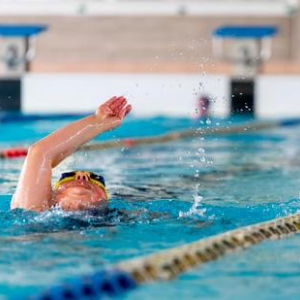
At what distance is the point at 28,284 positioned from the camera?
2.45 meters

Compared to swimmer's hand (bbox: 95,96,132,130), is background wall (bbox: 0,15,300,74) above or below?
above

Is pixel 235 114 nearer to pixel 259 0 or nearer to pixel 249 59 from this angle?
pixel 249 59

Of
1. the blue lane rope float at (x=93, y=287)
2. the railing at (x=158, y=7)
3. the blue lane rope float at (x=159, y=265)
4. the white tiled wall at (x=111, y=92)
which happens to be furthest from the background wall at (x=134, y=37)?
the blue lane rope float at (x=93, y=287)

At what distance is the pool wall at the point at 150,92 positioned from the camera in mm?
11289

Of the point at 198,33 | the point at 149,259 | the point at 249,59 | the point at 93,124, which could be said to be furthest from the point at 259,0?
the point at 149,259

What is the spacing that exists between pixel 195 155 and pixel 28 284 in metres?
4.56

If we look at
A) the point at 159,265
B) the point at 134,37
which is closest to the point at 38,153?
the point at 159,265

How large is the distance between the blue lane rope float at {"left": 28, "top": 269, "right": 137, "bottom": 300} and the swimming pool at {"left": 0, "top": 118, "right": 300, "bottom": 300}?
0.04m

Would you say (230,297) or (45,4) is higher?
(45,4)

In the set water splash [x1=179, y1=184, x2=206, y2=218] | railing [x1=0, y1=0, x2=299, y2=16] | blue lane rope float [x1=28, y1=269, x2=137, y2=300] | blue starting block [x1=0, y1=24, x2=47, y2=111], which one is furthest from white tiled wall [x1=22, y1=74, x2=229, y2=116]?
blue lane rope float [x1=28, y1=269, x2=137, y2=300]

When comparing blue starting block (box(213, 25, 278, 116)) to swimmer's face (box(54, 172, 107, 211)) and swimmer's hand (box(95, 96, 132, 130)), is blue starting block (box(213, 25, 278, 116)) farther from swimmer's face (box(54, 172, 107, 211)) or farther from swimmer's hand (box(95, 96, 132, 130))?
swimmer's face (box(54, 172, 107, 211))

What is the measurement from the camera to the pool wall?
444 inches

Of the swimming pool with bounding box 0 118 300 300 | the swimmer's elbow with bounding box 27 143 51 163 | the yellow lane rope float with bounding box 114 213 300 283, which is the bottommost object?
the swimming pool with bounding box 0 118 300 300

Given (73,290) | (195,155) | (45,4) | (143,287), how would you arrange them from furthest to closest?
(45,4), (195,155), (143,287), (73,290)
